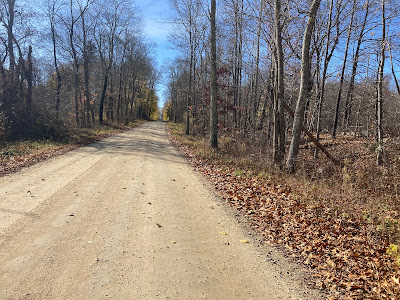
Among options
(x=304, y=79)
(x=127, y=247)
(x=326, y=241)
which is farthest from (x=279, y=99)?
(x=127, y=247)

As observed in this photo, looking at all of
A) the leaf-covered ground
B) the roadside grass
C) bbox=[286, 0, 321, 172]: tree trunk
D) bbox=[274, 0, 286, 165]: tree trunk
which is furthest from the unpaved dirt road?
bbox=[274, 0, 286, 165]: tree trunk

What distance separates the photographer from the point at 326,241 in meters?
4.34

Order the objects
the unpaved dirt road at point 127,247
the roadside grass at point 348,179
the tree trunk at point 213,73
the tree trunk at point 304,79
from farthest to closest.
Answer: the tree trunk at point 213,73
the tree trunk at point 304,79
the roadside grass at point 348,179
the unpaved dirt road at point 127,247

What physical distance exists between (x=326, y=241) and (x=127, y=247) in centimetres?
329

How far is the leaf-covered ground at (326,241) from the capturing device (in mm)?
3244

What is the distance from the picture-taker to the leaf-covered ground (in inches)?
128

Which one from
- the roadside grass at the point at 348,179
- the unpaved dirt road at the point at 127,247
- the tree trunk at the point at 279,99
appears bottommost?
the unpaved dirt road at the point at 127,247

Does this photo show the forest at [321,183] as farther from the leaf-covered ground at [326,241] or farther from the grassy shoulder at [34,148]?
the grassy shoulder at [34,148]

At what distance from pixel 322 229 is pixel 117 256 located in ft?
11.8

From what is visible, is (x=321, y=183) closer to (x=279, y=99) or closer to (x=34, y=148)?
(x=279, y=99)

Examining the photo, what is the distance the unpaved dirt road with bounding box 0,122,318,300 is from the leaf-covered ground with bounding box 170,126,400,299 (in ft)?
1.32

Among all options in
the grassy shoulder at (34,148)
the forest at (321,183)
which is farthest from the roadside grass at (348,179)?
the grassy shoulder at (34,148)

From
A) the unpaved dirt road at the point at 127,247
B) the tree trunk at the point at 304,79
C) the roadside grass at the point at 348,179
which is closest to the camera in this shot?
the unpaved dirt road at the point at 127,247

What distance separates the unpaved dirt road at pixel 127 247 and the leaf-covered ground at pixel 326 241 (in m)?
0.40
